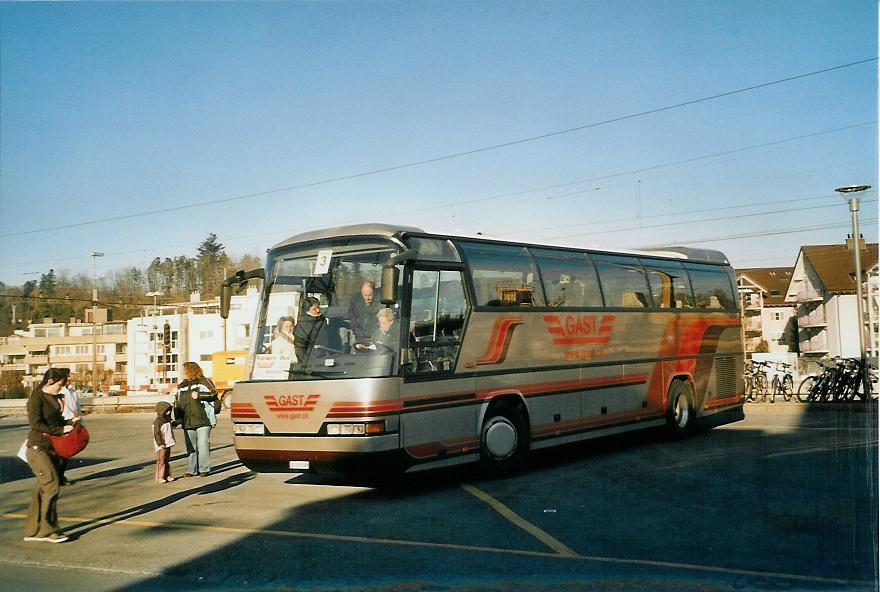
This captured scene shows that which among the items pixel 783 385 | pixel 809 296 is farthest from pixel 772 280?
pixel 783 385

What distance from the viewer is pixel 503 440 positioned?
1238cm

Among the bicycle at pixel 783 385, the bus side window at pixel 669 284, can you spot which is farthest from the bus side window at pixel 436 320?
the bicycle at pixel 783 385

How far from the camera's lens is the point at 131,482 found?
1380 centimetres

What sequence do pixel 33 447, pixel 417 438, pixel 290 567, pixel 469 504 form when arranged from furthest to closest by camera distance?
pixel 417 438, pixel 469 504, pixel 33 447, pixel 290 567

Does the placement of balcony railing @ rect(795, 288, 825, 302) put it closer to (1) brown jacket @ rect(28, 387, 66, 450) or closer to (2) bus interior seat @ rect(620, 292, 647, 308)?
(2) bus interior seat @ rect(620, 292, 647, 308)

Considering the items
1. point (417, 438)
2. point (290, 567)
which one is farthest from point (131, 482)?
Answer: point (290, 567)

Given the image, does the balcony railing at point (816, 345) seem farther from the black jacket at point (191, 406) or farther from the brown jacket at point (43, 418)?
the brown jacket at point (43, 418)

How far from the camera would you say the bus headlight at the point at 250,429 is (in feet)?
36.7

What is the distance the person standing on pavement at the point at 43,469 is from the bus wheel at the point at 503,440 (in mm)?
5415

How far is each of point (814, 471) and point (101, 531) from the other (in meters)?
8.96

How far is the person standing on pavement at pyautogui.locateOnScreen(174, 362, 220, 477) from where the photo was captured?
527 inches

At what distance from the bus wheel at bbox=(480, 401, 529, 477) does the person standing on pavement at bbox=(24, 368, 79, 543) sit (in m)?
5.41

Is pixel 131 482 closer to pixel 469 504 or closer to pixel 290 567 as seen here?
pixel 469 504

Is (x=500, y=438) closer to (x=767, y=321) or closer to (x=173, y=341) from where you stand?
(x=767, y=321)
